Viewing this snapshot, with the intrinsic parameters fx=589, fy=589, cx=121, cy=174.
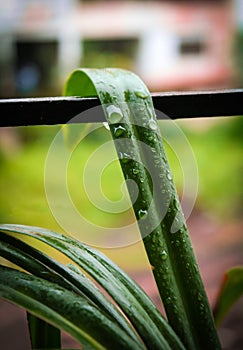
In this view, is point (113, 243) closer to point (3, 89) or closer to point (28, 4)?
point (3, 89)

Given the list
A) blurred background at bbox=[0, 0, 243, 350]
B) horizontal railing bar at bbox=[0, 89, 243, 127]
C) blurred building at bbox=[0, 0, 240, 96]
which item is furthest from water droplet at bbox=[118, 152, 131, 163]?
blurred building at bbox=[0, 0, 240, 96]

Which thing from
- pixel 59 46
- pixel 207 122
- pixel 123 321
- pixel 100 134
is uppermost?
pixel 59 46

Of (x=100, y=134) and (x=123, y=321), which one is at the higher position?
(x=100, y=134)

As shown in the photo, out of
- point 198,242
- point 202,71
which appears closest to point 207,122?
point 202,71

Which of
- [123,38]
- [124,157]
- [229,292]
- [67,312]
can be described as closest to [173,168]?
[123,38]

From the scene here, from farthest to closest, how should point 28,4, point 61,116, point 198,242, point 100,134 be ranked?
1. point 28,4
2. point 100,134
3. point 198,242
4. point 61,116

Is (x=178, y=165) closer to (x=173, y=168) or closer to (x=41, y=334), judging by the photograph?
(x=173, y=168)

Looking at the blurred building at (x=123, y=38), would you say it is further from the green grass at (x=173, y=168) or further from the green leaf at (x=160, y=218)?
the green leaf at (x=160, y=218)
